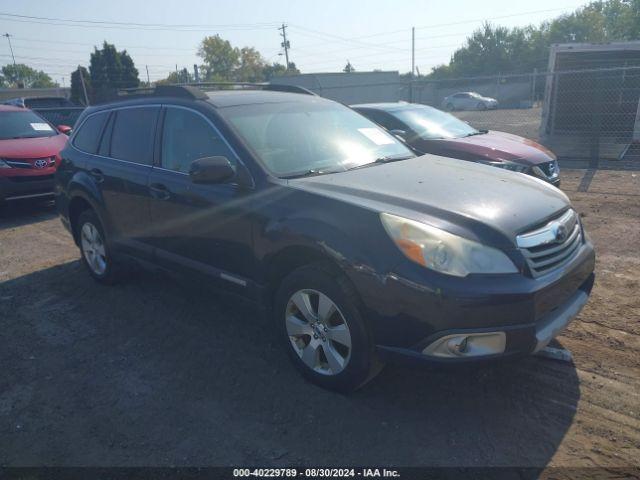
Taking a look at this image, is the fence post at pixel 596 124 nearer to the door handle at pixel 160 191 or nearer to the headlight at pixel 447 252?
the headlight at pixel 447 252

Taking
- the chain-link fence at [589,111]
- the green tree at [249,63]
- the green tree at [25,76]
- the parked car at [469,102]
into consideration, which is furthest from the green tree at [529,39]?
the green tree at [25,76]

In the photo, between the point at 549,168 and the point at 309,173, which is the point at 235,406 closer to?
the point at 309,173

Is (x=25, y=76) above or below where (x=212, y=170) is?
above

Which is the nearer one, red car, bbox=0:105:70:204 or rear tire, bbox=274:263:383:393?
rear tire, bbox=274:263:383:393

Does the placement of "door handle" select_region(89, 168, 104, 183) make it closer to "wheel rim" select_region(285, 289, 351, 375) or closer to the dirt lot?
the dirt lot

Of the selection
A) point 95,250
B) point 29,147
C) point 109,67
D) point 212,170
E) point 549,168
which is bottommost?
point 95,250

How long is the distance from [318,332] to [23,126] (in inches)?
337

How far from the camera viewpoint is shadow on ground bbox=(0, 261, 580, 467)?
8.54 ft

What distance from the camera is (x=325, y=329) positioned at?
2.96 metres

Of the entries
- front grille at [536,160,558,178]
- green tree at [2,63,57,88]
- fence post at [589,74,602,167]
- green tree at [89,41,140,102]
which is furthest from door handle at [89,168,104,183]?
green tree at [2,63,57,88]

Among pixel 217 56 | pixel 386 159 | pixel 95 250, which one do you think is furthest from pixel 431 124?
pixel 217 56

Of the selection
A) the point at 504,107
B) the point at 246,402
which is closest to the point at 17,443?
the point at 246,402

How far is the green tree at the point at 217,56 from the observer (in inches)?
2955

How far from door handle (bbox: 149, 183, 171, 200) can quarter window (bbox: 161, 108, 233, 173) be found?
6.5 inches
